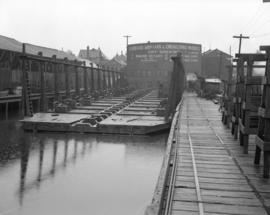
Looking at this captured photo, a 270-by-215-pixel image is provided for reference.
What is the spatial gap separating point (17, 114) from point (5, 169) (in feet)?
56.9

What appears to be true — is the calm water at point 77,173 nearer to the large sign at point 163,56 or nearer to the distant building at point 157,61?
the distant building at point 157,61

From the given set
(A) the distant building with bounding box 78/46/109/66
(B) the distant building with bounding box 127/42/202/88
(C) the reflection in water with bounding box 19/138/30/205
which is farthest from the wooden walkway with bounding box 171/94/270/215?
(A) the distant building with bounding box 78/46/109/66

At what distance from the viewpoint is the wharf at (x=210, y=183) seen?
16.6 feet

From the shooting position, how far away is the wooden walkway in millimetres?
5125

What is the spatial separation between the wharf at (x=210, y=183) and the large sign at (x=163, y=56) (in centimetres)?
6204

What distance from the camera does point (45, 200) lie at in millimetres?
9898

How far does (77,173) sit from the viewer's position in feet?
43.1

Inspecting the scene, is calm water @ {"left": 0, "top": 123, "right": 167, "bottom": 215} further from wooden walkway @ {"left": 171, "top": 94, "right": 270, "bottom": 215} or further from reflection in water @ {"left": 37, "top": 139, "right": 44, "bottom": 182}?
wooden walkway @ {"left": 171, "top": 94, "right": 270, "bottom": 215}

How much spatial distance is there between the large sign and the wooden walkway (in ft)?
202

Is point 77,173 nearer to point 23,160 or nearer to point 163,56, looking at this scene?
point 23,160

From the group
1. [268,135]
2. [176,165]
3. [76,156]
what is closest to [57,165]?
[76,156]

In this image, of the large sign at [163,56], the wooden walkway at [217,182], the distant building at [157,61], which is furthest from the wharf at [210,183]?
the large sign at [163,56]

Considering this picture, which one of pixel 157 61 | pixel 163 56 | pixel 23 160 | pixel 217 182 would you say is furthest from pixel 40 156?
pixel 163 56

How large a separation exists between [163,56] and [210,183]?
217ft
